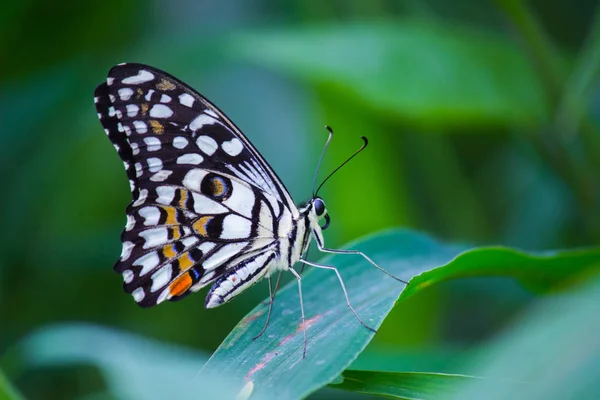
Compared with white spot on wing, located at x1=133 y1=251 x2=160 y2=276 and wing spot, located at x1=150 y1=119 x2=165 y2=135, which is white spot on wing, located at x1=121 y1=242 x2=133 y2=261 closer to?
white spot on wing, located at x1=133 y1=251 x2=160 y2=276

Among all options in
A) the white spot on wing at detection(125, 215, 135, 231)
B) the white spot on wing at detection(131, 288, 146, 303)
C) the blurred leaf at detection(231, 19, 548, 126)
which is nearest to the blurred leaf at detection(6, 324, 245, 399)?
the white spot on wing at detection(131, 288, 146, 303)

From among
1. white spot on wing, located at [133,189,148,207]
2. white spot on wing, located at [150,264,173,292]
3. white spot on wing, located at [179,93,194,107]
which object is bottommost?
white spot on wing, located at [150,264,173,292]

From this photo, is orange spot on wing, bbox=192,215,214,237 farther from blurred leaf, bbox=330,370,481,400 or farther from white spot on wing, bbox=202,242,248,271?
blurred leaf, bbox=330,370,481,400

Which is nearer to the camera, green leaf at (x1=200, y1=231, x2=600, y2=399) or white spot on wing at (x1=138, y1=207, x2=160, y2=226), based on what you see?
green leaf at (x1=200, y1=231, x2=600, y2=399)

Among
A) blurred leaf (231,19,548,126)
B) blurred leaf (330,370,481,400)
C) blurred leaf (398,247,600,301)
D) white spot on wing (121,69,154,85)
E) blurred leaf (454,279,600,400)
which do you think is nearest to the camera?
blurred leaf (454,279,600,400)

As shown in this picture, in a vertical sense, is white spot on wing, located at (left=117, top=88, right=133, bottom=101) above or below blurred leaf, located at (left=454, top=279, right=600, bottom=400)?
above

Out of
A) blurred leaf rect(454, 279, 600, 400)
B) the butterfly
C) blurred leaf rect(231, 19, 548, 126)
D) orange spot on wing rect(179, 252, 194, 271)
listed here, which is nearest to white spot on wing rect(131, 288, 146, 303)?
the butterfly

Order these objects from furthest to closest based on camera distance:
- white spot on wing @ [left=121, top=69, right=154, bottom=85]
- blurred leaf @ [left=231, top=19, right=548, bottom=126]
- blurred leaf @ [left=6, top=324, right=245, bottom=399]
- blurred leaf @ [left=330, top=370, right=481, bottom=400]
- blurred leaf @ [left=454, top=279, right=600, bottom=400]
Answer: blurred leaf @ [left=231, top=19, right=548, bottom=126] → white spot on wing @ [left=121, top=69, right=154, bottom=85] → blurred leaf @ [left=330, top=370, right=481, bottom=400] → blurred leaf @ [left=6, top=324, right=245, bottom=399] → blurred leaf @ [left=454, top=279, right=600, bottom=400]

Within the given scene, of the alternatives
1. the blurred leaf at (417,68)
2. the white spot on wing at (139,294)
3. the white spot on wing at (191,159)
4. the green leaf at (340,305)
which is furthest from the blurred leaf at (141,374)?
the blurred leaf at (417,68)
